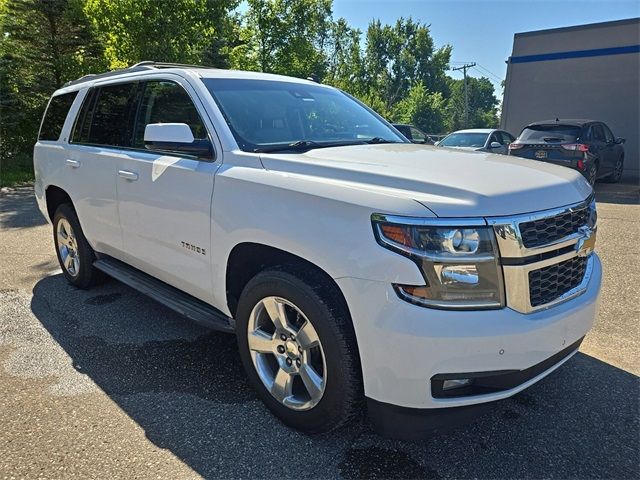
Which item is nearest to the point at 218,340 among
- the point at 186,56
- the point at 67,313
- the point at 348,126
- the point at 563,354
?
the point at 67,313

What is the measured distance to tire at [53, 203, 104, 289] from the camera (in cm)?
441

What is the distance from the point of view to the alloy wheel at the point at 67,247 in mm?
4586

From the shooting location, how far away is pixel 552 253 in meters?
2.16

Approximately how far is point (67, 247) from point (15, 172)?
11.4 m

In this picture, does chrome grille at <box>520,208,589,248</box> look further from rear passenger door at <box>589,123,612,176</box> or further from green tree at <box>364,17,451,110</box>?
green tree at <box>364,17,451,110</box>

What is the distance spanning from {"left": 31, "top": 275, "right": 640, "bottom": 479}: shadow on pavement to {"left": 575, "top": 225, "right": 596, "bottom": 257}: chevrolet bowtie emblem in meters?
0.95

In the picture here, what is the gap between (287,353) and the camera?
2523mm

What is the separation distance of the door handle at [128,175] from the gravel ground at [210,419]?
3.99 feet

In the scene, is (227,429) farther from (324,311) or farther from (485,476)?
(485,476)

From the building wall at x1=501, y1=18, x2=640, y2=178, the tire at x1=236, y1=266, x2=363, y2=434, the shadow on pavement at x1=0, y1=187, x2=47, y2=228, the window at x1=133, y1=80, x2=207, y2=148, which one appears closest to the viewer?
the tire at x1=236, y1=266, x2=363, y2=434

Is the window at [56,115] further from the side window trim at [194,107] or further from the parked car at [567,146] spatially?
the parked car at [567,146]

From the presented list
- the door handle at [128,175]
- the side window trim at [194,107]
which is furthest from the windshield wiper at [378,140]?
the door handle at [128,175]

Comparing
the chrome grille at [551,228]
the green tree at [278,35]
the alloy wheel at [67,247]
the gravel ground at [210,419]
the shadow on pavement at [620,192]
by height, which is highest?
the green tree at [278,35]

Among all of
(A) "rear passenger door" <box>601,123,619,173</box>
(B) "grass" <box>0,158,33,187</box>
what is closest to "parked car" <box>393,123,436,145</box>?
(A) "rear passenger door" <box>601,123,619,173</box>
